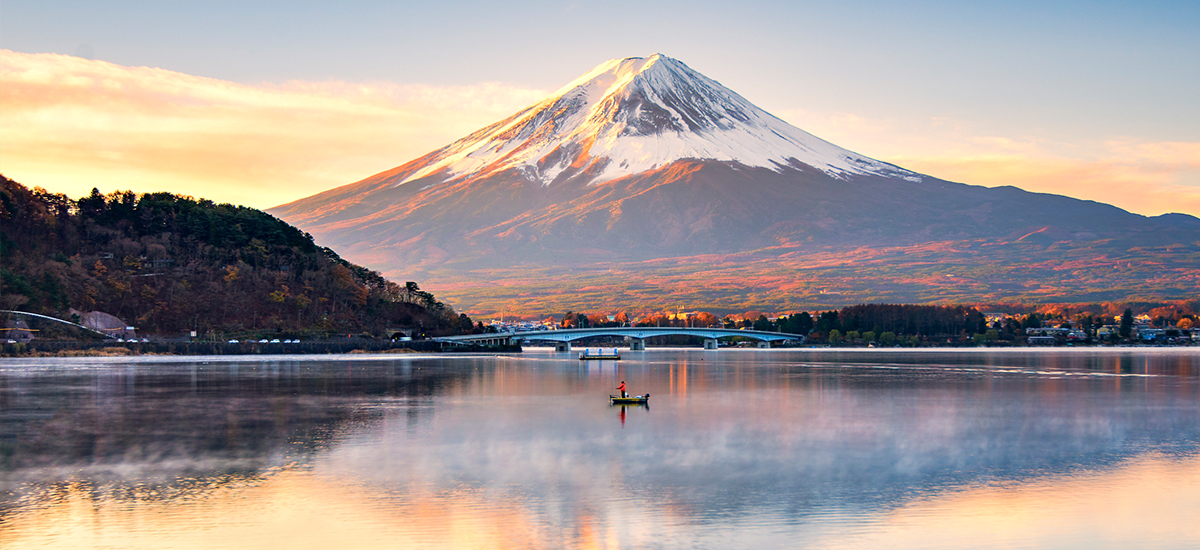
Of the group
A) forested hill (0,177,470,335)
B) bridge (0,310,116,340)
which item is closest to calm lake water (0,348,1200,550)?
bridge (0,310,116,340)

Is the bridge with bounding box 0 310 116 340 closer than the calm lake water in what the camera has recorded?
No

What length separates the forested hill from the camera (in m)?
90.5

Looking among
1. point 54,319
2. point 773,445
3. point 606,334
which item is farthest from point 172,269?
point 773,445

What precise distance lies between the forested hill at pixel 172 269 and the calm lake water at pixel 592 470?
49.1 meters

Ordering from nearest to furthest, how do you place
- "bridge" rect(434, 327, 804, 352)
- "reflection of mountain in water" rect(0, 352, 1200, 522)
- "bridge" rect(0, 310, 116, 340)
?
"reflection of mountain in water" rect(0, 352, 1200, 522)
"bridge" rect(0, 310, 116, 340)
"bridge" rect(434, 327, 804, 352)

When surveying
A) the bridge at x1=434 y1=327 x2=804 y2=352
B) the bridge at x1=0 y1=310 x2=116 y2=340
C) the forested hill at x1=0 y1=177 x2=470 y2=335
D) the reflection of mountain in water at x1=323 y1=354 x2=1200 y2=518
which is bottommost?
the reflection of mountain in water at x1=323 y1=354 x2=1200 y2=518

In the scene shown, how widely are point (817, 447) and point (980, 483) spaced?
19.3 ft

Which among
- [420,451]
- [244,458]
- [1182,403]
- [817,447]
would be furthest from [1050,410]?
[244,458]

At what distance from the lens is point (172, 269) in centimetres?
9688

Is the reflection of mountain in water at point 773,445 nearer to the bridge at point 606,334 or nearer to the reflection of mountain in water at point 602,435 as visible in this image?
the reflection of mountain in water at point 602,435

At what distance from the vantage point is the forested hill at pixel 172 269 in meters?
90.5

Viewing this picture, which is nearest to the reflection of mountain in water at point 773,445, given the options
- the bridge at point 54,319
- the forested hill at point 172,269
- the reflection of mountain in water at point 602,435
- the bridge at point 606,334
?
the reflection of mountain in water at point 602,435

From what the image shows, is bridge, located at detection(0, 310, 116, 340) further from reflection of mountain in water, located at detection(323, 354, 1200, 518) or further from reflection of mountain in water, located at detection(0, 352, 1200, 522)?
A: reflection of mountain in water, located at detection(323, 354, 1200, 518)

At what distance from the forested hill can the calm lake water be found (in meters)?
49.1
